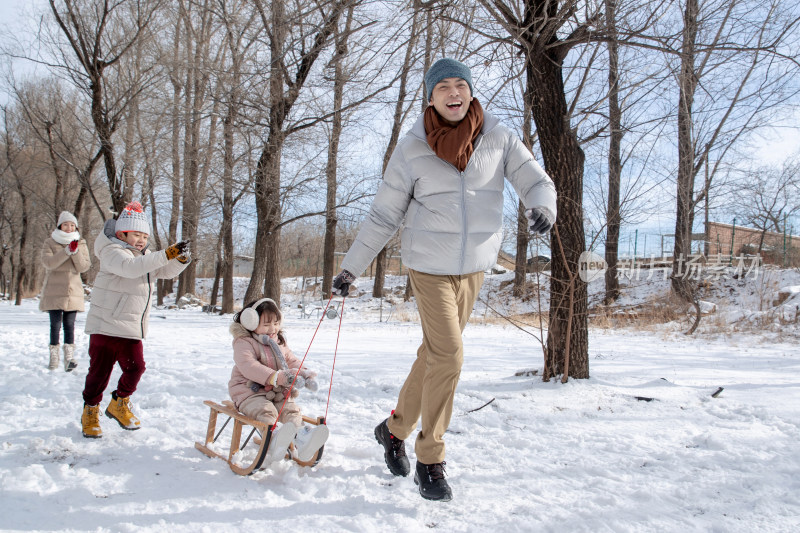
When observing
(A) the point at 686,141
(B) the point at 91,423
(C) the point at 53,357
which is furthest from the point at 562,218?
(A) the point at 686,141

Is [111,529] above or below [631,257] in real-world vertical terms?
below

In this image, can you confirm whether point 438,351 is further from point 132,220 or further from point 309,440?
point 132,220

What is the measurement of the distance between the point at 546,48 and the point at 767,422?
3541 millimetres

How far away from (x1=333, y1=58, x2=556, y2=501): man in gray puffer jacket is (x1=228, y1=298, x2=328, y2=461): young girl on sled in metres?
0.50

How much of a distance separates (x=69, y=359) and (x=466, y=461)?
4.64m

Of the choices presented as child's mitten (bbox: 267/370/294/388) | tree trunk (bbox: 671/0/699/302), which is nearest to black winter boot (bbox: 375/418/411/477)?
child's mitten (bbox: 267/370/294/388)

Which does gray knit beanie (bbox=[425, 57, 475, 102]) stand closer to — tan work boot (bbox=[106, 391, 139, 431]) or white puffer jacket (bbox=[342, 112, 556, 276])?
white puffer jacket (bbox=[342, 112, 556, 276])

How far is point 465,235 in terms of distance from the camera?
2670 millimetres

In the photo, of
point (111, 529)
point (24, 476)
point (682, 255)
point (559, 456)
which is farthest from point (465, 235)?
point (682, 255)

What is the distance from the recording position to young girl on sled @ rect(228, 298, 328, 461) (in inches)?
110

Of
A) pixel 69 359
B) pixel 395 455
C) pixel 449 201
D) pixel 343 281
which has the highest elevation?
pixel 449 201

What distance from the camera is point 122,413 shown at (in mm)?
3607

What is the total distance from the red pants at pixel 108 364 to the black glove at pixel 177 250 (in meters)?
0.79

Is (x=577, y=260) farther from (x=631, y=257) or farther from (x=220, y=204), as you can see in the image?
(x=631, y=257)
